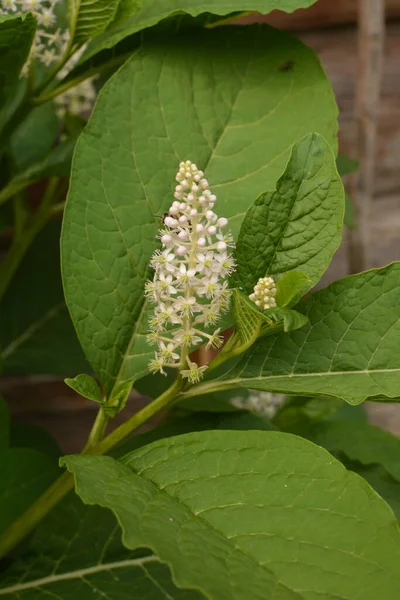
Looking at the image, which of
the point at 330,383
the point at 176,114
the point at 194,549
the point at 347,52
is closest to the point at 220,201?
the point at 176,114

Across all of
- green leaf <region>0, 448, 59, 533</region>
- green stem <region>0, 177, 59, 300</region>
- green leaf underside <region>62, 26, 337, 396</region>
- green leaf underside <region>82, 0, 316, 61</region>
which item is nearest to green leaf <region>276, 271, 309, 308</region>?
green leaf underside <region>62, 26, 337, 396</region>

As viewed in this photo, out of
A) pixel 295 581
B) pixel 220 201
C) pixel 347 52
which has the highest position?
pixel 347 52

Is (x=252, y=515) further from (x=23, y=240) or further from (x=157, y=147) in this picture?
(x=23, y=240)

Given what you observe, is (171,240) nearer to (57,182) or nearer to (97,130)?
(97,130)

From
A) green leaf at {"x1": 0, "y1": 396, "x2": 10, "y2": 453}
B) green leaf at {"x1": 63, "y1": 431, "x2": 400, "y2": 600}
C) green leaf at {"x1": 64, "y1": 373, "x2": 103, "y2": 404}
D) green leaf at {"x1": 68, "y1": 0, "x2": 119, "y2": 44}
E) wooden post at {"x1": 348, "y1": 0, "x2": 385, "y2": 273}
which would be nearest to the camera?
green leaf at {"x1": 63, "y1": 431, "x2": 400, "y2": 600}

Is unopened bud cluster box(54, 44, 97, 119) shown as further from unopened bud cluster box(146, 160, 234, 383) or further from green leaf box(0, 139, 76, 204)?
unopened bud cluster box(146, 160, 234, 383)

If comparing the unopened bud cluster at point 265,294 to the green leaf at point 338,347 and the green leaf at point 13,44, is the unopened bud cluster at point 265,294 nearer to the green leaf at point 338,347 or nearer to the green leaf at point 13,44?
the green leaf at point 338,347
